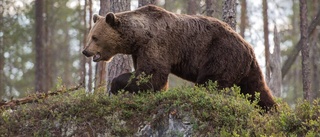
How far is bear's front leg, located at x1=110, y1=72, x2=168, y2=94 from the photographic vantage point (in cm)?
881

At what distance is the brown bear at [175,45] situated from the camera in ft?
30.3

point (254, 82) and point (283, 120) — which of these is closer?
point (283, 120)

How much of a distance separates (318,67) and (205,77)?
76.3ft

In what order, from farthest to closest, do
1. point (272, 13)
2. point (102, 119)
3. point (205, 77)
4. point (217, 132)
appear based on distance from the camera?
point (272, 13) < point (205, 77) < point (102, 119) < point (217, 132)

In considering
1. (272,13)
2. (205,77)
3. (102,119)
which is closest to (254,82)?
(205,77)

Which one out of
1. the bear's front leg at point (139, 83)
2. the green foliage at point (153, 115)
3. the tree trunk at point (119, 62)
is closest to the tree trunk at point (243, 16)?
the tree trunk at point (119, 62)

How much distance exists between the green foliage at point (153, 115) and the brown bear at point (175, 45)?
721mm

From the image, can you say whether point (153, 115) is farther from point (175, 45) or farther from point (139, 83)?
point (175, 45)

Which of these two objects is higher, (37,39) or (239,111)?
(239,111)

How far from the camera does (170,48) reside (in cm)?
939

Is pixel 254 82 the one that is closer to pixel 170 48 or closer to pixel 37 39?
pixel 170 48

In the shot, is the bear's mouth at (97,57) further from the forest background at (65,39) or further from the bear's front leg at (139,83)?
the forest background at (65,39)

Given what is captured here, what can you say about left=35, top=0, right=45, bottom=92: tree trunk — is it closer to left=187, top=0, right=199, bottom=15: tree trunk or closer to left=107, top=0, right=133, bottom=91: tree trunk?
left=187, top=0, right=199, bottom=15: tree trunk

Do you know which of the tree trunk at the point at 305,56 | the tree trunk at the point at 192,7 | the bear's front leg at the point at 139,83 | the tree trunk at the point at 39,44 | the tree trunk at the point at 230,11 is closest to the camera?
the bear's front leg at the point at 139,83
